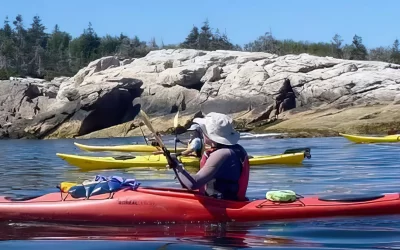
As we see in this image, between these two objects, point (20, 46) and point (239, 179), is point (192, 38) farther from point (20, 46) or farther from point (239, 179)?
point (239, 179)

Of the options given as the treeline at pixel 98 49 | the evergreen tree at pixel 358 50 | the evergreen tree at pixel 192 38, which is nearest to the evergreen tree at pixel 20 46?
the treeline at pixel 98 49

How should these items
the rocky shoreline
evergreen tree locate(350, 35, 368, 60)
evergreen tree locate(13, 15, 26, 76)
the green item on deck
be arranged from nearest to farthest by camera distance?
1. the green item on deck
2. the rocky shoreline
3. evergreen tree locate(350, 35, 368, 60)
4. evergreen tree locate(13, 15, 26, 76)

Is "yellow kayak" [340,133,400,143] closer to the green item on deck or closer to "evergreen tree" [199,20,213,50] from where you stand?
the green item on deck

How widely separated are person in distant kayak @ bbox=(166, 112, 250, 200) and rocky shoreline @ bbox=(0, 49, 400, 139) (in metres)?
24.9

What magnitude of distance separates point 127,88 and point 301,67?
1144 cm

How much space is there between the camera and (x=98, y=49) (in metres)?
87.4

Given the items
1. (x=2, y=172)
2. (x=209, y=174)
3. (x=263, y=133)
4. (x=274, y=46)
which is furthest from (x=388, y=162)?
(x=274, y=46)

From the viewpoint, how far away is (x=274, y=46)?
75.4 meters

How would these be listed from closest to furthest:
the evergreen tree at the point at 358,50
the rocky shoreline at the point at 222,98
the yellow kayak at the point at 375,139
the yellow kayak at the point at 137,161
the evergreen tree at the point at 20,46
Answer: the yellow kayak at the point at 137,161
the yellow kayak at the point at 375,139
the rocky shoreline at the point at 222,98
the evergreen tree at the point at 358,50
the evergreen tree at the point at 20,46

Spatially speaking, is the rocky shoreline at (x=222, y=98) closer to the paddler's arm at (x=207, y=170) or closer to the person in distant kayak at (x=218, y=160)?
the person in distant kayak at (x=218, y=160)

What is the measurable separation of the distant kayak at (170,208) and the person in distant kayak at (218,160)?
221mm

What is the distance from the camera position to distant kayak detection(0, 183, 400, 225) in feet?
22.0

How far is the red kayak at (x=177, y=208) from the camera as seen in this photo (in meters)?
6.71

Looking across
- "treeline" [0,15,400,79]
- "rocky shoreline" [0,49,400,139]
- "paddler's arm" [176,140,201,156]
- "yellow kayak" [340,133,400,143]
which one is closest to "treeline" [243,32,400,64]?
"treeline" [0,15,400,79]
